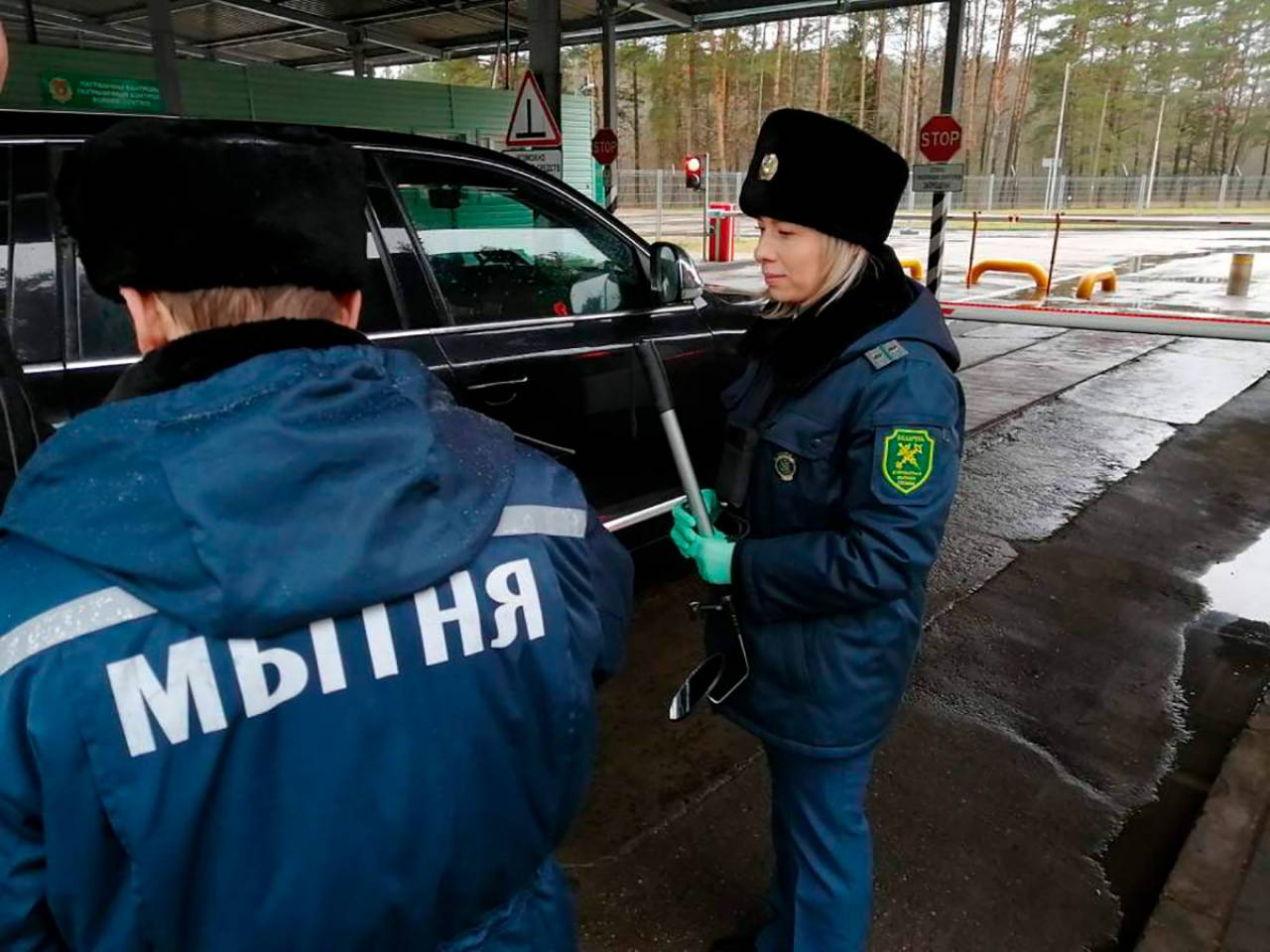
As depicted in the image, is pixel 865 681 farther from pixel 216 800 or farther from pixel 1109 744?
pixel 1109 744

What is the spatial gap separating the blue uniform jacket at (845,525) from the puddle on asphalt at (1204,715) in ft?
3.78

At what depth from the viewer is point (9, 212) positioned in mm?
2277

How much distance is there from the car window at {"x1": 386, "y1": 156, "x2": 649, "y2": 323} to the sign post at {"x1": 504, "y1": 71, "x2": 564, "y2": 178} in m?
4.74

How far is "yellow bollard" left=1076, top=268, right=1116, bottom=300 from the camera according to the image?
43.4ft

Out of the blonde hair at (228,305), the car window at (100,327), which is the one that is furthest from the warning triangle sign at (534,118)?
the blonde hair at (228,305)

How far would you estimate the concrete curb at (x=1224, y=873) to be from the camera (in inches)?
83.7

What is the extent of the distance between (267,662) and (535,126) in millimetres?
7918

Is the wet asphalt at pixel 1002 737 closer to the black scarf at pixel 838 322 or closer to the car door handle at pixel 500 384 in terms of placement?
the car door handle at pixel 500 384

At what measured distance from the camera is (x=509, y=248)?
11.1 feet

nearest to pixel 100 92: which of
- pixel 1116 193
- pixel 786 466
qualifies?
pixel 786 466

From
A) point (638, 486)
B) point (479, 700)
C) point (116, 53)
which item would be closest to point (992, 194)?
point (116, 53)

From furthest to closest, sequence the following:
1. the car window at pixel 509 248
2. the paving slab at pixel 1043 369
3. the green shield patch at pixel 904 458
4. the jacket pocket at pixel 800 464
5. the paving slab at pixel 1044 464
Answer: the paving slab at pixel 1043 369, the paving slab at pixel 1044 464, the car window at pixel 509 248, the jacket pocket at pixel 800 464, the green shield patch at pixel 904 458

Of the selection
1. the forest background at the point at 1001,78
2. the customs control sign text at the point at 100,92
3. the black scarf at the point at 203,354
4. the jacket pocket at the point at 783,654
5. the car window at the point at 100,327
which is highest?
the forest background at the point at 1001,78

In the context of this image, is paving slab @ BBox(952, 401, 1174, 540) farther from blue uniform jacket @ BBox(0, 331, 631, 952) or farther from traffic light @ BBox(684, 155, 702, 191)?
traffic light @ BBox(684, 155, 702, 191)
